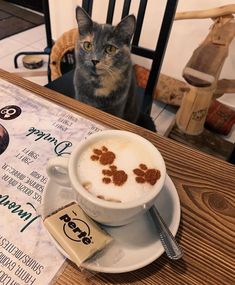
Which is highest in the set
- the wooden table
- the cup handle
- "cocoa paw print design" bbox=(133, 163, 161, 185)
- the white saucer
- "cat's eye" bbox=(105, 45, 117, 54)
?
"cocoa paw print design" bbox=(133, 163, 161, 185)

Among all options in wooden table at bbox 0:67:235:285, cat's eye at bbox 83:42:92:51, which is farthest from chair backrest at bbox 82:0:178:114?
wooden table at bbox 0:67:235:285

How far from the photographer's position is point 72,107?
0.59 metres

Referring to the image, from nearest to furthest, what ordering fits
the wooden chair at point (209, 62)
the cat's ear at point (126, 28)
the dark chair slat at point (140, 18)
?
the cat's ear at point (126, 28), the dark chair slat at point (140, 18), the wooden chair at point (209, 62)

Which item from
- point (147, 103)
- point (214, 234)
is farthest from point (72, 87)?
point (214, 234)

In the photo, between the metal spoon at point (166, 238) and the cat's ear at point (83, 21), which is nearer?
the metal spoon at point (166, 238)

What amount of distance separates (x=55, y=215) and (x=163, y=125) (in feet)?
4.53

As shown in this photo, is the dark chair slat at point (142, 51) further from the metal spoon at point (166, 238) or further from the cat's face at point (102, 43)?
the metal spoon at point (166, 238)

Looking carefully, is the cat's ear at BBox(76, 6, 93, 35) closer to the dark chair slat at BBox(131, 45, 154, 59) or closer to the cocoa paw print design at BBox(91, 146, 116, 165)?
the dark chair slat at BBox(131, 45, 154, 59)

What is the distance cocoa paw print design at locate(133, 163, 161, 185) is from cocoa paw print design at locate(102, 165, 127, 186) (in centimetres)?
2

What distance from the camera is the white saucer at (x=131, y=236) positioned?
338 mm

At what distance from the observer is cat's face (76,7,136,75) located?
2.86 ft

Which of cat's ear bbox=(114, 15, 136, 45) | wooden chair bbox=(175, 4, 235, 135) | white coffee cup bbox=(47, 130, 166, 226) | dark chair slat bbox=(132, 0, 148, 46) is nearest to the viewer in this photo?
white coffee cup bbox=(47, 130, 166, 226)

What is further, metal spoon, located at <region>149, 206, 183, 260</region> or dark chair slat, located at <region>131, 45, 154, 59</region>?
dark chair slat, located at <region>131, 45, 154, 59</region>

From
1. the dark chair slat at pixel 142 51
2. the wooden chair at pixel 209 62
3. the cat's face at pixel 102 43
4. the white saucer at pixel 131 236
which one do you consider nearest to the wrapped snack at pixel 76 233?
the white saucer at pixel 131 236
